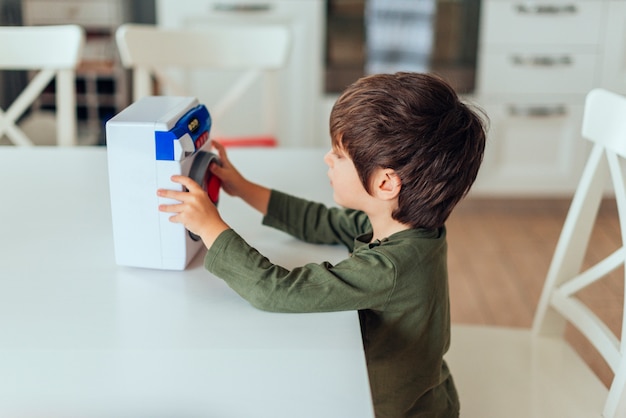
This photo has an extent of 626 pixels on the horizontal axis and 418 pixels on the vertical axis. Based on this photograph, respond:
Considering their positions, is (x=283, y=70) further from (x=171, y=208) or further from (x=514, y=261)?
(x=171, y=208)

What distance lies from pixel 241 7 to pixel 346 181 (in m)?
2.03

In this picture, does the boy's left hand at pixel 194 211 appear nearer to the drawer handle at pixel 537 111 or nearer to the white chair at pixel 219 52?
the white chair at pixel 219 52

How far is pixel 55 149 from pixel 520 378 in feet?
3.12

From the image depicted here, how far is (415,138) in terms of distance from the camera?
93cm

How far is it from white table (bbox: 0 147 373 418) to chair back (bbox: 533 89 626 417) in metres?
0.43

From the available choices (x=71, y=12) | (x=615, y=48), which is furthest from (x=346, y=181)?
(x=71, y=12)

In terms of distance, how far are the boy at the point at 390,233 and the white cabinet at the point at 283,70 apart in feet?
6.29

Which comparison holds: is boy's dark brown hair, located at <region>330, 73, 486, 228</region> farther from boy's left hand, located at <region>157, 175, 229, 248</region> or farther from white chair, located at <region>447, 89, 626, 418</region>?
white chair, located at <region>447, 89, 626, 418</region>

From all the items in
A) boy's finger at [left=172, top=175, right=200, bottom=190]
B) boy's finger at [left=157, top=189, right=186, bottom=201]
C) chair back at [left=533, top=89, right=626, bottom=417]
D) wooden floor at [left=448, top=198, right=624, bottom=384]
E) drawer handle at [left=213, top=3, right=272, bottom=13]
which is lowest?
wooden floor at [left=448, top=198, right=624, bottom=384]

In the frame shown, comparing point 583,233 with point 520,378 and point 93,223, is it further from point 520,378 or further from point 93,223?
point 93,223

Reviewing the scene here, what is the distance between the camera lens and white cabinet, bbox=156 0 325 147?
287 centimetres

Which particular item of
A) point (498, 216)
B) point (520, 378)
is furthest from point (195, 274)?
point (498, 216)

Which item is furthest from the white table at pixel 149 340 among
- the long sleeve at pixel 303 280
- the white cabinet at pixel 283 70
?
the white cabinet at pixel 283 70

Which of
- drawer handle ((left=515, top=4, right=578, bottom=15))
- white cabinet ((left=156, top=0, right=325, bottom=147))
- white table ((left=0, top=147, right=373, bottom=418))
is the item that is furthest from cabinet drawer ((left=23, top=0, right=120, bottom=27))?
white table ((left=0, top=147, right=373, bottom=418))
